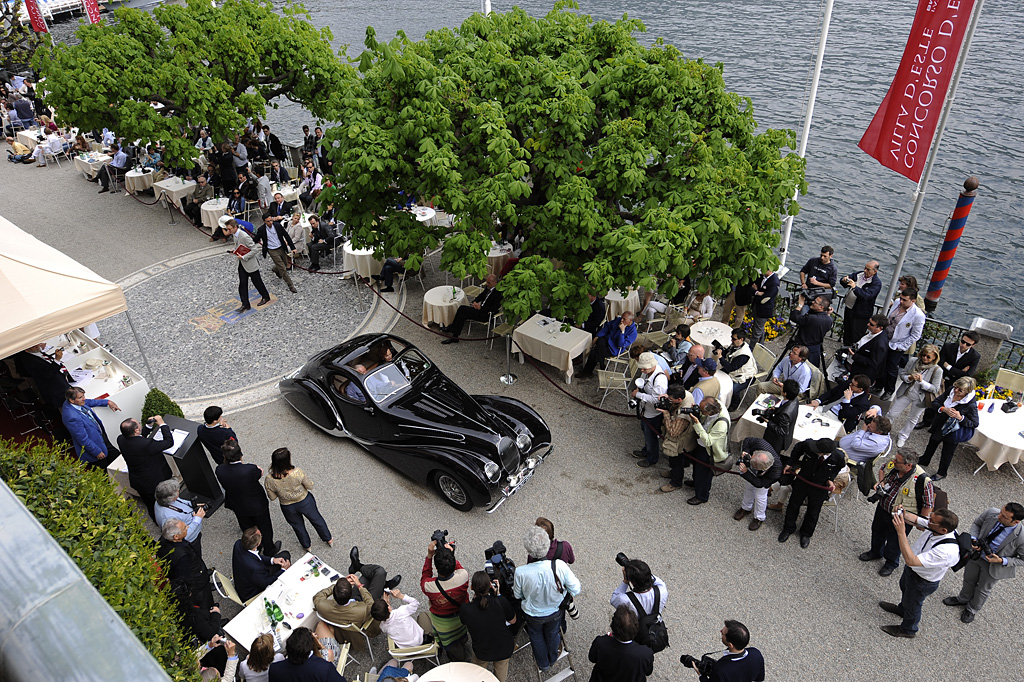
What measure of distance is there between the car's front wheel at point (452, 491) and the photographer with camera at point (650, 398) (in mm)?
2613

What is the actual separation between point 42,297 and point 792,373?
9.87 m

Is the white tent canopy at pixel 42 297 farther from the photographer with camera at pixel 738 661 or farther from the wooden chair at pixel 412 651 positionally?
the photographer with camera at pixel 738 661

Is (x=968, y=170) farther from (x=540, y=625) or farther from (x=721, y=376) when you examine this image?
(x=540, y=625)

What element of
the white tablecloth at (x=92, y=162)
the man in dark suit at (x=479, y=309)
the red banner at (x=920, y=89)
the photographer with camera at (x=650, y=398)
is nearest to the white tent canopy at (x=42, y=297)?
the man in dark suit at (x=479, y=309)

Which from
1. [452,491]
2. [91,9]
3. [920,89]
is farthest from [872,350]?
[91,9]

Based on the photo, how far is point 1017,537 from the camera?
20.4 ft

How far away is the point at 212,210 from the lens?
53.0 feet

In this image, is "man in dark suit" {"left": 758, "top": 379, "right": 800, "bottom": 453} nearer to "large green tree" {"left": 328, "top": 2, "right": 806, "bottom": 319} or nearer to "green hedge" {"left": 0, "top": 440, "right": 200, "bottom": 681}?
"large green tree" {"left": 328, "top": 2, "right": 806, "bottom": 319}

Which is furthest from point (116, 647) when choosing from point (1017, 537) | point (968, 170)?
point (968, 170)

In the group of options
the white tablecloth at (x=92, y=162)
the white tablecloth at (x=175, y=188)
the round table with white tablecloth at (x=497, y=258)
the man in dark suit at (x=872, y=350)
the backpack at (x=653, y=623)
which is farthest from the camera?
the white tablecloth at (x=92, y=162)

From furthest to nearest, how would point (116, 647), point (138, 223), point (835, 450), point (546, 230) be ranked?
point (138, 223) → point (546, 230) → point (835, 450) → point (116, 647)

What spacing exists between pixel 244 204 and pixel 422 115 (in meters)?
8.46

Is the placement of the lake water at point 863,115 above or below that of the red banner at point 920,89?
below

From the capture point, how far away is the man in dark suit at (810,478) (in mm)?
7172
